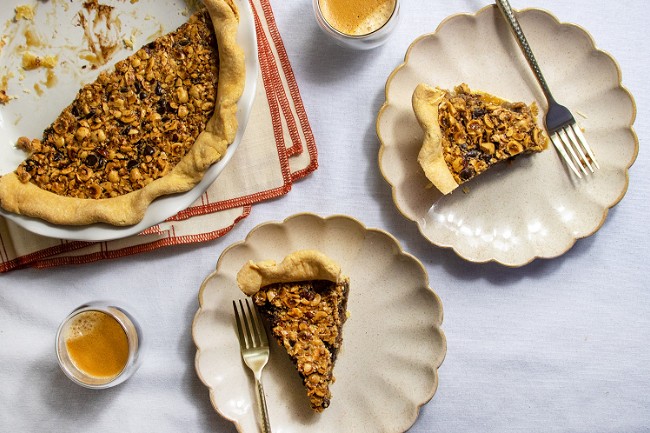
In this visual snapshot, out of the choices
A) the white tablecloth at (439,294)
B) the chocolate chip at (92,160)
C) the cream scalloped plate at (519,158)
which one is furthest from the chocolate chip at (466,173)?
the chocolate chip at (92,160)

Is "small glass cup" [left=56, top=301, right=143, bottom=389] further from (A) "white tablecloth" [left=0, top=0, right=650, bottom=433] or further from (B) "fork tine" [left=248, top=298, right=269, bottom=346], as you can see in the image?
(B) "fork tine" [left=248, top=298, right=269, bottom=346]

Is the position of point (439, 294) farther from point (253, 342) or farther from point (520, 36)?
Answer: point (520, 36)

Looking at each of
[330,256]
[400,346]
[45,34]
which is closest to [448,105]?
[330,256]

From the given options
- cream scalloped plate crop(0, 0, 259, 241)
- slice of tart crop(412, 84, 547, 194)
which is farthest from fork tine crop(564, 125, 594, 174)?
cream scalloped plate crop(0, 0, 259, 241)

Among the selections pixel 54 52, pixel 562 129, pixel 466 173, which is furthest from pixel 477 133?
pixel 54 52

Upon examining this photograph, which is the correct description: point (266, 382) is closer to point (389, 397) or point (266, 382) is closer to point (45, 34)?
point (389, 397)
